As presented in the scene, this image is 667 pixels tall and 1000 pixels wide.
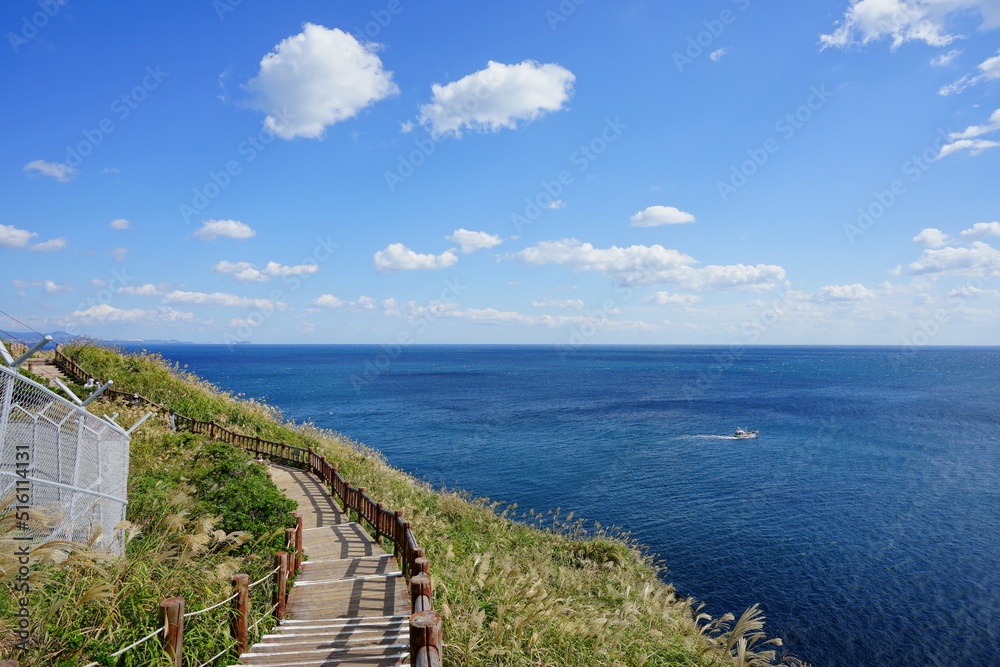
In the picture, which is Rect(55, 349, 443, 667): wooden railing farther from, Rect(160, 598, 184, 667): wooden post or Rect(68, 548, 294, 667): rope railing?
Rect(160, 598, 184, 667): wooden post

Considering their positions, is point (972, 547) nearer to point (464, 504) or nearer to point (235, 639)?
point (464, 504)

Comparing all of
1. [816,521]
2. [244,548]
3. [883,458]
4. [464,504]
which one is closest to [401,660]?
[244,548]

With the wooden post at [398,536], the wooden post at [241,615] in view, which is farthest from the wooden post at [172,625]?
the wooden post at [398,536]

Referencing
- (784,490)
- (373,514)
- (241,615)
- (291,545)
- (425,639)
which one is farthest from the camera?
(784,490)

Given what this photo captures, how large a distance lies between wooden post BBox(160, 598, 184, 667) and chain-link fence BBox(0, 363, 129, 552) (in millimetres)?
2303

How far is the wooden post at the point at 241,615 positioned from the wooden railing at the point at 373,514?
7.77 ft

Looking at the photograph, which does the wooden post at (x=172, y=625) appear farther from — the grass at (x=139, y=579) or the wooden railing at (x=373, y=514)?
the wooden railing at (x=373, y=514)

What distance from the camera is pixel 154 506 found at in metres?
11.6

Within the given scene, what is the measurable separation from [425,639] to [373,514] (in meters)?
8.12

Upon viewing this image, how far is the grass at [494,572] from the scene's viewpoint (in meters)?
7.37

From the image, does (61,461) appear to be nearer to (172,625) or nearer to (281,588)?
(172,625)

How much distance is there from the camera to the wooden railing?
5.34 m

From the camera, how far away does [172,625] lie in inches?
231

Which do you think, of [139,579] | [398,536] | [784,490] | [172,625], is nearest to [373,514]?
[398,536]
